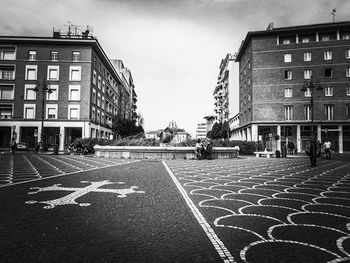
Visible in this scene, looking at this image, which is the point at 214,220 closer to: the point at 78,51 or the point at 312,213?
the point at 312,213

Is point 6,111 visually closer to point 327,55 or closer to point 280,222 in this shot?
point 280,222

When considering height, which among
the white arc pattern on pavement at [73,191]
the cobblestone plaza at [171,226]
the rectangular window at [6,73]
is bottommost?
the cobblestone plaza at [171,226]

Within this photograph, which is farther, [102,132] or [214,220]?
[102,132]

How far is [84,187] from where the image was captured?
21.1 feet

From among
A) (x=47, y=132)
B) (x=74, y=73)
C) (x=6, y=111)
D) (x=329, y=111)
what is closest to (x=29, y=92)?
(x=6, y=111)

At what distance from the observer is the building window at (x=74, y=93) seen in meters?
40.5

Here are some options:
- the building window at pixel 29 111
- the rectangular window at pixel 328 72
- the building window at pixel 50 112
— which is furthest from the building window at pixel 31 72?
the rectangular window at pixel 328 72

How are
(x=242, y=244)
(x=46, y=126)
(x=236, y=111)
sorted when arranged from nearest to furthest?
(x=242, y=244), (x=46, y=126), (x=236, y=111)

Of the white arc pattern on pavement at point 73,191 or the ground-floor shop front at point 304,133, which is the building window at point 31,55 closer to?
the ground-floor shop front at point 304,133

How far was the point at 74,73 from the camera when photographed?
40.9 metres

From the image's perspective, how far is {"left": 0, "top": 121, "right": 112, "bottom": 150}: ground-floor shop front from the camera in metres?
39.4

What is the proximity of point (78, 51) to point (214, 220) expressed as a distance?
42.5m

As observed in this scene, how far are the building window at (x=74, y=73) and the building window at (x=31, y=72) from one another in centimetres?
528

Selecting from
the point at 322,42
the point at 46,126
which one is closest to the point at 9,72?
the point at 46,126
